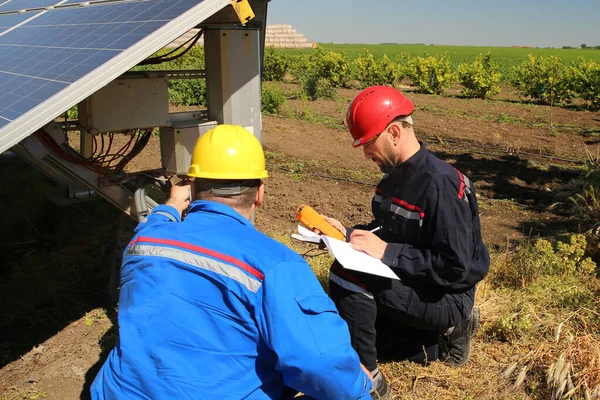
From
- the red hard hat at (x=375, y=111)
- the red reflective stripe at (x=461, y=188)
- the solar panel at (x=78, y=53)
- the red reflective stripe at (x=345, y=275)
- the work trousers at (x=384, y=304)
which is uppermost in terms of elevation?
the solar panel at (x=78, y=53)

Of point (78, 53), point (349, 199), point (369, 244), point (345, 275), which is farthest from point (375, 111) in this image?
point (349, 199)

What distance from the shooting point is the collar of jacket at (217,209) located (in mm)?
1639

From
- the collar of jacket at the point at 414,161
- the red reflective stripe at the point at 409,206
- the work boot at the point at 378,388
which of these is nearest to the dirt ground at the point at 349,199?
the work boot at the point at 378,388

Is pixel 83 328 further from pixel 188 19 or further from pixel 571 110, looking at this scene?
pixel 571 110

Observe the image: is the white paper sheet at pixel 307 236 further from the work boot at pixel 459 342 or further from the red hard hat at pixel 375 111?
the work boot at pixel 459 342

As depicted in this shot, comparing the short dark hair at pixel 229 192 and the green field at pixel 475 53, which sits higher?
the green field at pixel 475 53

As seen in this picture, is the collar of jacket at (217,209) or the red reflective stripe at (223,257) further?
the collar of jacket at (217,209)

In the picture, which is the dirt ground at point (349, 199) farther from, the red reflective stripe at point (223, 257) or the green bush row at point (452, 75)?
the red reflective stripe at point (223, 257)

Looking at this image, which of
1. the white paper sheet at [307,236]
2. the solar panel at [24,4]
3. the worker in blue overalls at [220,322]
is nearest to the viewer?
the worker in blue overalls at [220,322]

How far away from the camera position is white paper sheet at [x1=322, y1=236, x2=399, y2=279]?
2311 millimetres

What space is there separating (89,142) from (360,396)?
11.5 ft

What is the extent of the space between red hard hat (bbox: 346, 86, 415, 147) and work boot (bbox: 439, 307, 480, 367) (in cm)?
119

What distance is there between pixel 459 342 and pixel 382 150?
120 cm

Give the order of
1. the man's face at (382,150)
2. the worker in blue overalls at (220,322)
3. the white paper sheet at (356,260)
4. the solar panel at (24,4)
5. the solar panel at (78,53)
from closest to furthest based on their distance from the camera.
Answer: the worker in blue overalls at (220,322)
the solar panel at (78,53)
the white paper sheet at (356,260)
the man's face at (382,150)
the solar panel at (24,4)
